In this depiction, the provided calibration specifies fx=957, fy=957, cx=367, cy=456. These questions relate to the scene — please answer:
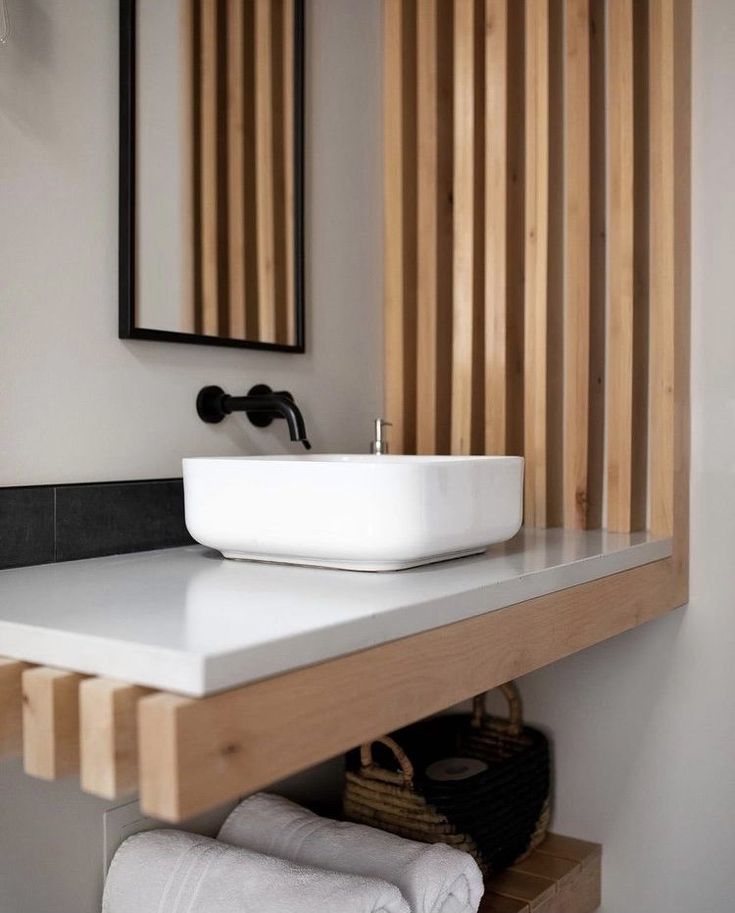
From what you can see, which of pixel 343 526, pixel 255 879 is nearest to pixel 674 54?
pixel 343 526

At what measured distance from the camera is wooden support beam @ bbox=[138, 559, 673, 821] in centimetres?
79

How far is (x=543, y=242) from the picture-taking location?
1.88 m

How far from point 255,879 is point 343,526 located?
51 cm

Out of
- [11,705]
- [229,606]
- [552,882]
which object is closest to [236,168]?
[229,606]

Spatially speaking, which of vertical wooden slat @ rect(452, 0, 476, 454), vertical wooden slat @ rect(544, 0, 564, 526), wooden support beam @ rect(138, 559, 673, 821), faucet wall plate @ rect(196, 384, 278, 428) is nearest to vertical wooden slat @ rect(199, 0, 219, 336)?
faucet wall plate @ rect(196, 384, 278, 428)

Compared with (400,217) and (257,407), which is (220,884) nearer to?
(257,407)

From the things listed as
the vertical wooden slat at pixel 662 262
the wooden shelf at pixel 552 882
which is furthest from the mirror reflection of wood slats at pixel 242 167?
the wooden shelf at pixel 552 882

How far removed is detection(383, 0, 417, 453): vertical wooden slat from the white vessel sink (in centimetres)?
63

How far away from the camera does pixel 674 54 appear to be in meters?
1.77

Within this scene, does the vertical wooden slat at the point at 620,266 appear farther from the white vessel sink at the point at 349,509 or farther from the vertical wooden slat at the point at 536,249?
the white vessel sink at the point at 349,509

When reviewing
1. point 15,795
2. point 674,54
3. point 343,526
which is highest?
point 674,54

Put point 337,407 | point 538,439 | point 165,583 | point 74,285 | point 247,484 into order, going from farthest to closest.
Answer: point 337,407 < point 538,439 < point 74,285 < point 247,484 < point 165,583

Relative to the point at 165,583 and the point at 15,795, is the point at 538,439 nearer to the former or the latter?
the point at 165,583

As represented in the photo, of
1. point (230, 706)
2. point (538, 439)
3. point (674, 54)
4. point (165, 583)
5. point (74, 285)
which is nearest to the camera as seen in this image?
point (230, 706)
